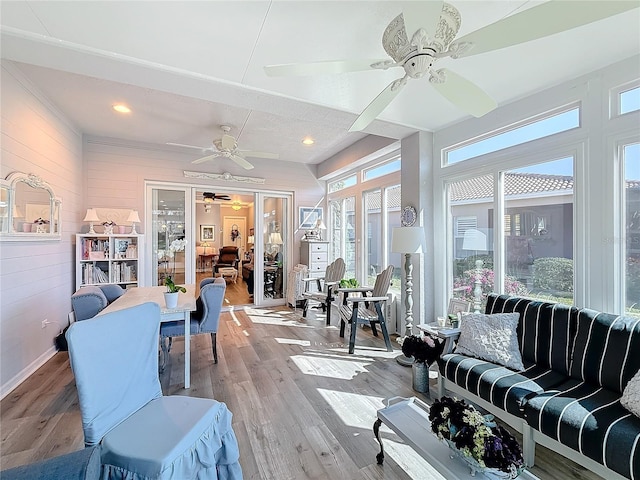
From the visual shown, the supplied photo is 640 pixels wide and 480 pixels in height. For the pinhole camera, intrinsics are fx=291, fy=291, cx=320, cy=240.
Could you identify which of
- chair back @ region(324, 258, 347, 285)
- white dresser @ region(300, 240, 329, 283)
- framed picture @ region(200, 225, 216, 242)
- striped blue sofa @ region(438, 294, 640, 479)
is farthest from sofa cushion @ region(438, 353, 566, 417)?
framed picture @ region(200, 225, 216, 242)

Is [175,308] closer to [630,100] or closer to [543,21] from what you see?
Result: [543,21]

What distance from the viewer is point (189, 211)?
17.5ft

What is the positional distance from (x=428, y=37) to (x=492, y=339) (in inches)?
86.1

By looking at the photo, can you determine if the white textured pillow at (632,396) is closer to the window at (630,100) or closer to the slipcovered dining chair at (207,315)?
the window at (630,100)

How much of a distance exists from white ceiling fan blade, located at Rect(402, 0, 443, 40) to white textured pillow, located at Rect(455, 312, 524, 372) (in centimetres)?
215

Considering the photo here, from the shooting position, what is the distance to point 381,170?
4957 mm

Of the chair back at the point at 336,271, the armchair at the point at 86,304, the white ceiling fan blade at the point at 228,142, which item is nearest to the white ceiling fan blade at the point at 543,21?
the white ceiling fan blade at the point at 228,142

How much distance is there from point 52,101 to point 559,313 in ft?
18.2

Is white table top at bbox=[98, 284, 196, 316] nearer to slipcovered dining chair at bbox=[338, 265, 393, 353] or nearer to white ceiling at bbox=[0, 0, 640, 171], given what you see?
slipcovered dining chair at bbox=[338, 265, 393, 353]

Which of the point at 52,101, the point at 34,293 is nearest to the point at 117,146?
the point at 52,101

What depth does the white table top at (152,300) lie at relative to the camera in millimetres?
2727

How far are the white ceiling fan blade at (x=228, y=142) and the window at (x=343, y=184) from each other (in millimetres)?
2465

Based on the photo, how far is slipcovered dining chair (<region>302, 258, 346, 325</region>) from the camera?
4.82m

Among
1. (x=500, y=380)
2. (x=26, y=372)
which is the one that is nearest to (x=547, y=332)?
(x=500, y=380)
